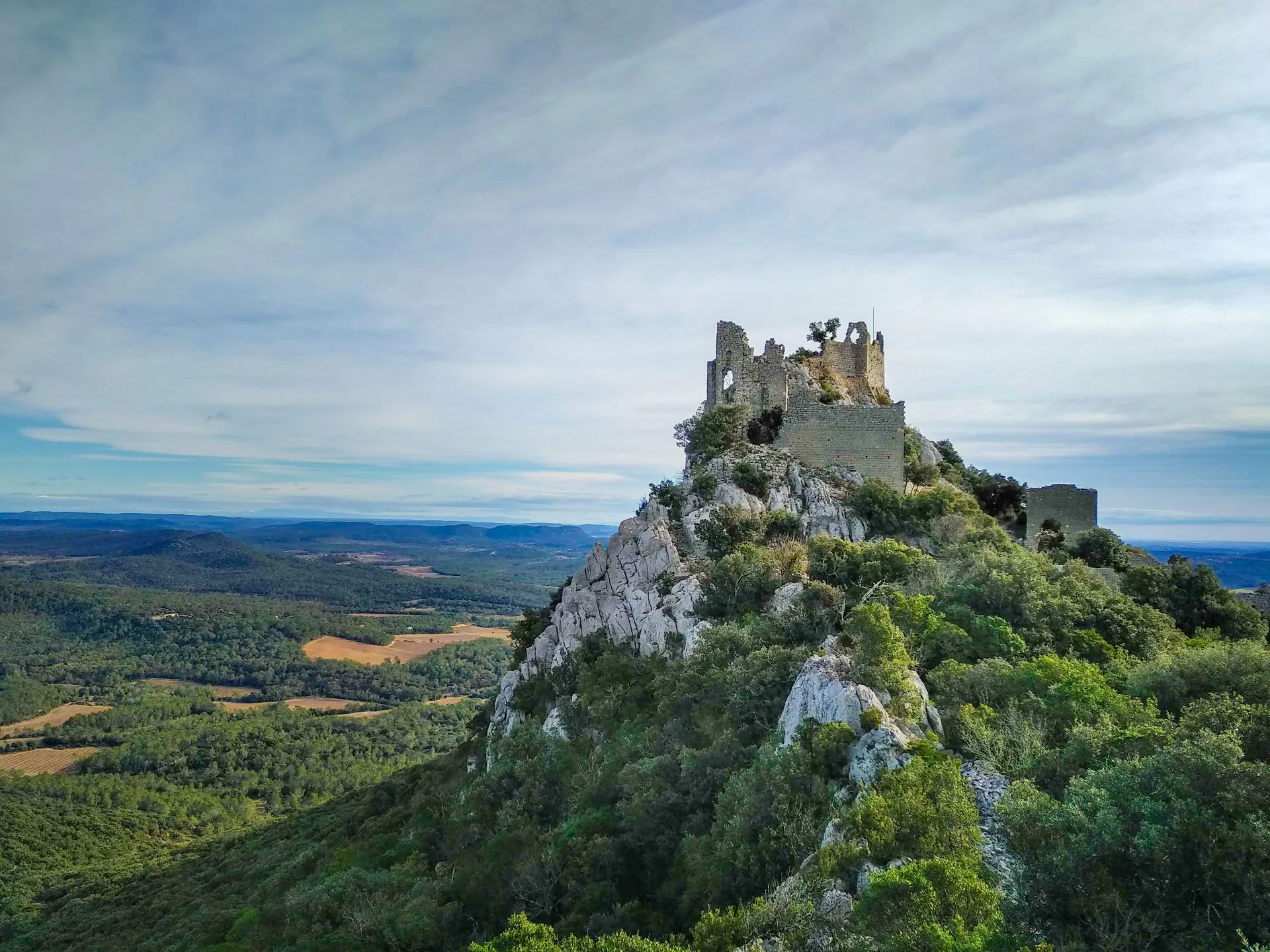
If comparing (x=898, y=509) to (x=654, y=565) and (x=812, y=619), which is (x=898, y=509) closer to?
(x=654, y=565)

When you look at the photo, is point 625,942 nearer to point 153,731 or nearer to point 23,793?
point 23,793

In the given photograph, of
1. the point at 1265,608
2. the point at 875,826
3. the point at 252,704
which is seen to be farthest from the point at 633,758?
the point at 252,704

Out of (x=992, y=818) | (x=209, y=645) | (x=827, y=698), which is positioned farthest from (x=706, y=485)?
(x=209, y=645)

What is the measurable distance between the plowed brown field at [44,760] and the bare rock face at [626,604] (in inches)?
3686

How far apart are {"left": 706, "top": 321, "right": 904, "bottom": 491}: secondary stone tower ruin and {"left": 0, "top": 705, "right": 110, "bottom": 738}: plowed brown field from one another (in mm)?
123417

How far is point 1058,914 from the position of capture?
361 inches

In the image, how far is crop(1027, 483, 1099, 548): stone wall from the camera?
117ft

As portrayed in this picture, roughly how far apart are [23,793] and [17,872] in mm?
28629

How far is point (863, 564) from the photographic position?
25.8 meters

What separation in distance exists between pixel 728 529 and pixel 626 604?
558 centimetres

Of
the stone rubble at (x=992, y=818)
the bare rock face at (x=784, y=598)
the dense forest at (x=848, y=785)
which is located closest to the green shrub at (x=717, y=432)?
the dense forest at (x=848, y=785)

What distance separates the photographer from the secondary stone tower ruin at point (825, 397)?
34.8 metres

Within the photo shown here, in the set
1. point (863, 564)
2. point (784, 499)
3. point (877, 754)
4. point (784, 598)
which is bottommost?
point (877, 754)

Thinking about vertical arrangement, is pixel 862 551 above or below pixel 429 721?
above
